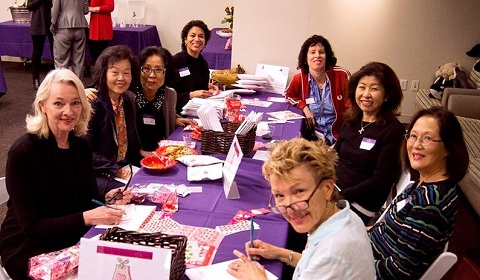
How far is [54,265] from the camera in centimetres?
148

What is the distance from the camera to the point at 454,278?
5.19 ft

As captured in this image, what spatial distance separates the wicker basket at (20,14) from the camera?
7.28 meters

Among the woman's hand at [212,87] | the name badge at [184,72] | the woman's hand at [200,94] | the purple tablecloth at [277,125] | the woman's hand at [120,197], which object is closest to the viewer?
the woman's hand at [120,197]

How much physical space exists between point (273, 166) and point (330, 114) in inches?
99.5

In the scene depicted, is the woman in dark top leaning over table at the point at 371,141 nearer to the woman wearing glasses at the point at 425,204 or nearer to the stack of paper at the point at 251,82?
the woman wearing glasses at the point at 425,204

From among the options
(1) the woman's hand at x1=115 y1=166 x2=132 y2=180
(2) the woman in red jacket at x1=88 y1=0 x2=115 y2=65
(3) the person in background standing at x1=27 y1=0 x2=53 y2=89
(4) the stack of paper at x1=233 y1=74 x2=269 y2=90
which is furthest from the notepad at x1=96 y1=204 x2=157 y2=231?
(3) the person in background standing at x1=27 y1=0 x2=53 y2=89

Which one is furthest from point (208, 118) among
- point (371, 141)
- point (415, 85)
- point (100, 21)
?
point (100, 21)

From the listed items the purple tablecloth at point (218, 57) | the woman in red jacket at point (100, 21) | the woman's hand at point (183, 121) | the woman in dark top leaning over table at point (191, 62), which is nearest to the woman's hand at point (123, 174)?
the woman's hand at point (183, 121)

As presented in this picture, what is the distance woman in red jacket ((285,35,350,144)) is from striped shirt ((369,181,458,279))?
6.40 feet

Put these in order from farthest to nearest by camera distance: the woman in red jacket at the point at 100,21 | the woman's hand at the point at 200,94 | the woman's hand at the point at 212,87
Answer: the woman in red jacket at the point at 100,21 < the woman's hand at the point at 212,87 < the woman's hand at the point at 200,94

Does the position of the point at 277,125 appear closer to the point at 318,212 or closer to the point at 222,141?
the point at 222,141

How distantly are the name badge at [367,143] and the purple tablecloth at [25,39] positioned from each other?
520cm

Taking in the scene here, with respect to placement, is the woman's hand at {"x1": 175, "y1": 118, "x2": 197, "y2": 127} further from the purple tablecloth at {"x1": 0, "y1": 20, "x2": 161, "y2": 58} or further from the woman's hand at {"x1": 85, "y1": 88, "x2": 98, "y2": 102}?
the purple tablecloth at {"x1": 0, "y1": 20, "x2": 161, "y2": 58}

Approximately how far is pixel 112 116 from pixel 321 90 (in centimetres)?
185
